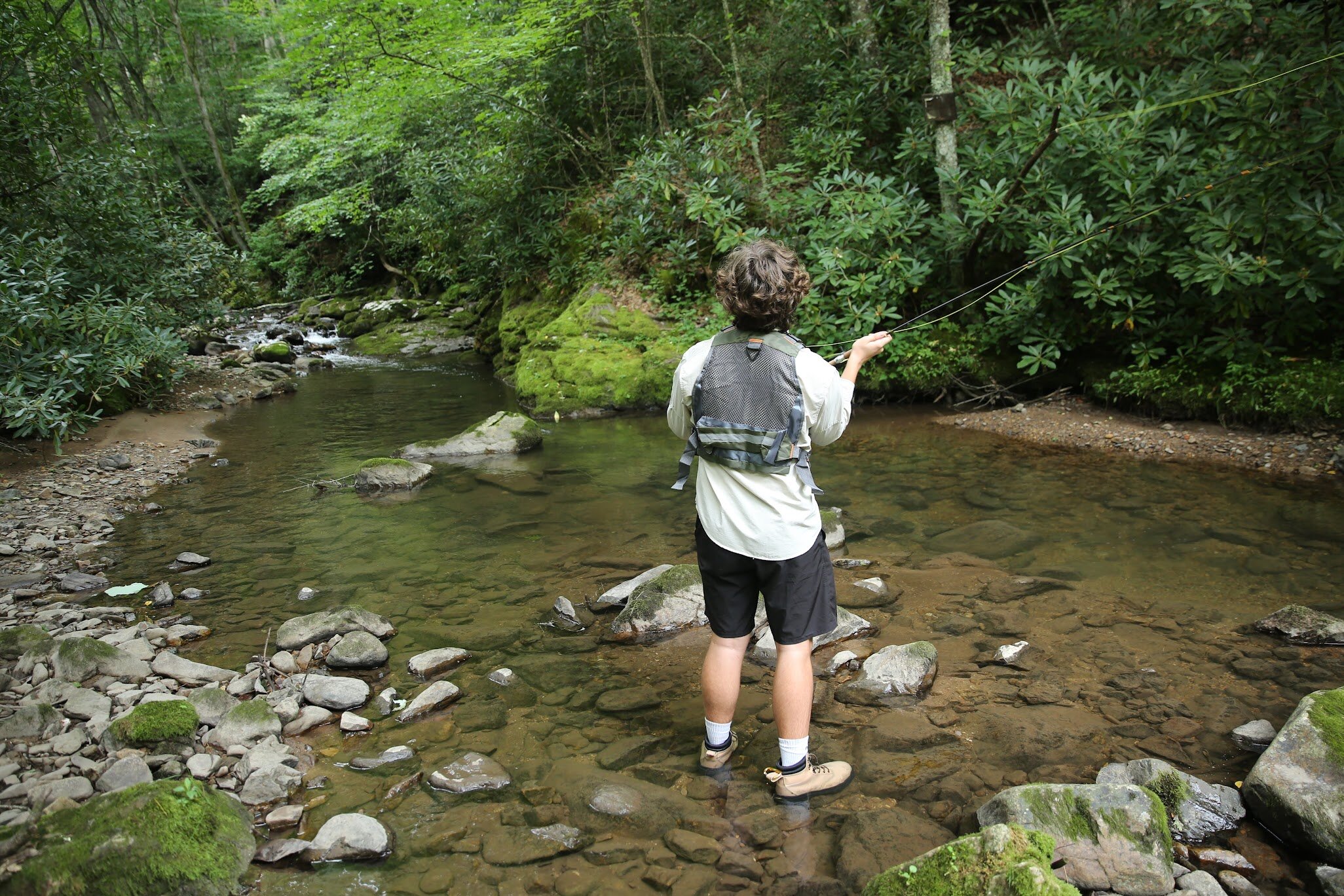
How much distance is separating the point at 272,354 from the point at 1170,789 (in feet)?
54.9

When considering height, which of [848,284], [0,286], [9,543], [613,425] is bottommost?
[613,425]

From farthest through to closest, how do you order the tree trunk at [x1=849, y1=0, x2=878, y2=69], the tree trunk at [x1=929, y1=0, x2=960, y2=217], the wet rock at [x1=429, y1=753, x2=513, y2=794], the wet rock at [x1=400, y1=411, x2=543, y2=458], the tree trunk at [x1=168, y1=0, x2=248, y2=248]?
the tree trunk at [x1=168, y1=0, x2=248, y2=248], the tree trunk at [x1=849, y1=0, x2=878, y2=69], the tree trunk at [x1=929, y1=0, x2=960, y2=217], the wet rock at [x1=400, y1=411, x2=543, y2=458], the wet rock at [x1=429, y1=753, x2=513, y2=794]

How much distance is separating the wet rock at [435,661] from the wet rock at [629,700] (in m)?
0.85

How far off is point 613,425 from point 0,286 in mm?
6443

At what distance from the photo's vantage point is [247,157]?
2789cm

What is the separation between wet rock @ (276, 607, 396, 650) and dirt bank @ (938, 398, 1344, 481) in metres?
6.64

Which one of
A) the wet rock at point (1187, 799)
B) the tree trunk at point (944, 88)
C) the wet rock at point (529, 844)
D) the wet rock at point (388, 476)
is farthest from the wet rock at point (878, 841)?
the tree trunk at point (944, 88)

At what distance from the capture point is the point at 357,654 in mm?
4270

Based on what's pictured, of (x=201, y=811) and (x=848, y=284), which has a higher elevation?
(x=848, y=284)

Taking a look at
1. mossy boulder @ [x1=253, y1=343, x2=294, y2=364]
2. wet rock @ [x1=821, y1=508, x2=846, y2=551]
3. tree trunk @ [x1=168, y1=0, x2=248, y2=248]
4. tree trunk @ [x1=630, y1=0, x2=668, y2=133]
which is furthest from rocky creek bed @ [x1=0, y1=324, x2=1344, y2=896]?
tree trunk @ [x1=168, y1=0, x2=248, y2=248]

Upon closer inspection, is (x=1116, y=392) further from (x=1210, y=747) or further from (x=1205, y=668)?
(x=1210, y=747)

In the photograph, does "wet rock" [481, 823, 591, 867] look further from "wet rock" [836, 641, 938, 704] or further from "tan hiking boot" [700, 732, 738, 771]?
"wet rock" [836, 641, 938, 704]

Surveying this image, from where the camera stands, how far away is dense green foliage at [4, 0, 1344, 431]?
7527 millimetres

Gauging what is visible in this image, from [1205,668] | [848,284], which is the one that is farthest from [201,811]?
[848,284]
